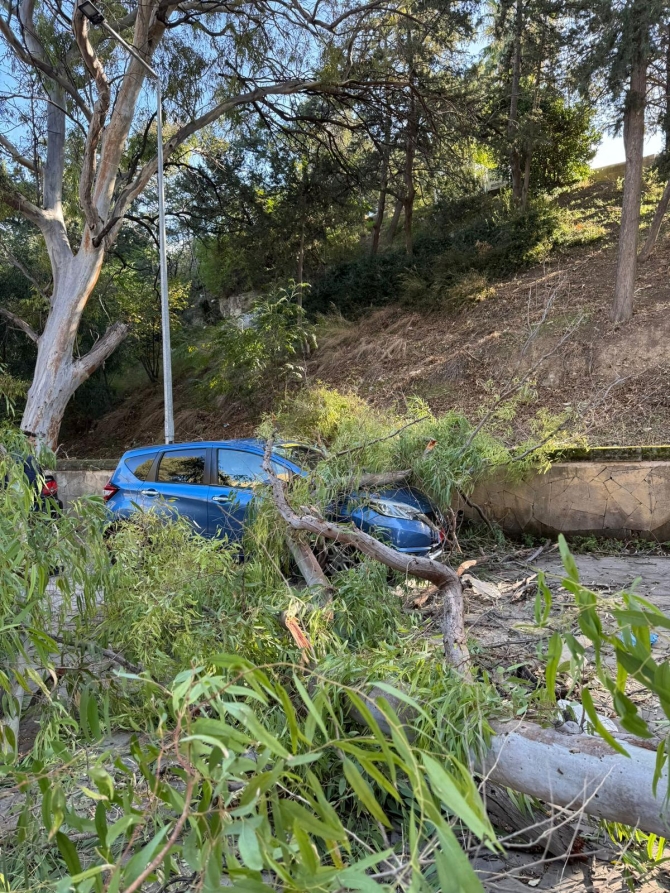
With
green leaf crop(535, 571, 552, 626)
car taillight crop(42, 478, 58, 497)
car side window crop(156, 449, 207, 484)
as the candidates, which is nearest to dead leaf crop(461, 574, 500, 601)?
car side window crop(156, 449, 207, 484)

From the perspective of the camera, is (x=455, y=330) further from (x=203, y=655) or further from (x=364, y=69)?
(x=203, y=655)

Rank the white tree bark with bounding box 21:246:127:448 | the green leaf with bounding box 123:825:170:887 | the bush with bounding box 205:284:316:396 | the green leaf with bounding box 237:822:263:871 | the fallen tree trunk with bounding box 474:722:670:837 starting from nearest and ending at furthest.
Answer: the green leaf with bounding box 237:822:263:871
the green leaf with bounding box 123:825:170:887
the fallen tree trunk with bounding box 474:722:670:837
the white tree bark with bounding box 21:246:127:448
the bush with bounding box 205:284:316:396

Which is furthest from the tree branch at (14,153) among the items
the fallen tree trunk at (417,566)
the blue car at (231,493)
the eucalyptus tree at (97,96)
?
the fallen tree trunk at (417,566)

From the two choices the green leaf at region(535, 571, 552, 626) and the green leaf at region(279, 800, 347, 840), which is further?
the green leaf at region(535, 571, 552, 626)

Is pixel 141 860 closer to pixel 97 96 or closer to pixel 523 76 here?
pixel 97 96

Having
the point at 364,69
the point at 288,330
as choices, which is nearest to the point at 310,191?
the point at 364,69

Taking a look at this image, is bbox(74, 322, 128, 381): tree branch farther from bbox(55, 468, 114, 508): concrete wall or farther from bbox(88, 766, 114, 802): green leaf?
bbox(88, 766, 114, 802): green leaf

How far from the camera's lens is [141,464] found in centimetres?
744

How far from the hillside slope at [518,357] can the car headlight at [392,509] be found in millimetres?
2802

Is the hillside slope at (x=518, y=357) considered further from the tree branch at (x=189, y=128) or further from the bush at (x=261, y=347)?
the tree branch at (x=189, y=128)

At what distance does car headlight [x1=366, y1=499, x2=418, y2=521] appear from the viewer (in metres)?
5.58

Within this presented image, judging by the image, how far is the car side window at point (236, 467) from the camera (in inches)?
253

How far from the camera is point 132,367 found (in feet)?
76.5

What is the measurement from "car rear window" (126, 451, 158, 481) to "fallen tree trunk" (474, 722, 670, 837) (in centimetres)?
586
